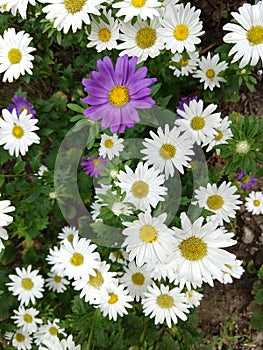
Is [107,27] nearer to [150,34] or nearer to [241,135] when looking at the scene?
[150,34]

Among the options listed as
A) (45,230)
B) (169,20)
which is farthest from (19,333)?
(169,20)

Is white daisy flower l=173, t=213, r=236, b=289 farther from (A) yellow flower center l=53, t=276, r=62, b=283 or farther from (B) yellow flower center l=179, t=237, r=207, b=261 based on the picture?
(A) yellow flower center l=53, t=276, r=62, b=283

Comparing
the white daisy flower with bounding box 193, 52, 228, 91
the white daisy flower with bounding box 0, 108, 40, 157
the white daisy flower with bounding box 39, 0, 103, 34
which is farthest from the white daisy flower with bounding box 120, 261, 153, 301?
the white daisy flower with bounding box 39, 0, 103, 34

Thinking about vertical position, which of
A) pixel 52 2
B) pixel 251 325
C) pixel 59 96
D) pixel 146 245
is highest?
pixel 59 96

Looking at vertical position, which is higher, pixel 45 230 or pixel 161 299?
pixel 45 230

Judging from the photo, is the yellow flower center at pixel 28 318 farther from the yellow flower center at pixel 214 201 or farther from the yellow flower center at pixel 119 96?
the yellow flower center at pixel 119 96

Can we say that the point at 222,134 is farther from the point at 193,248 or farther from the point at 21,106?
the point at 21,106

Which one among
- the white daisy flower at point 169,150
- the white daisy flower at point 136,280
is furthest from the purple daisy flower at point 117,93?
the white daisy flower at point 136,280
